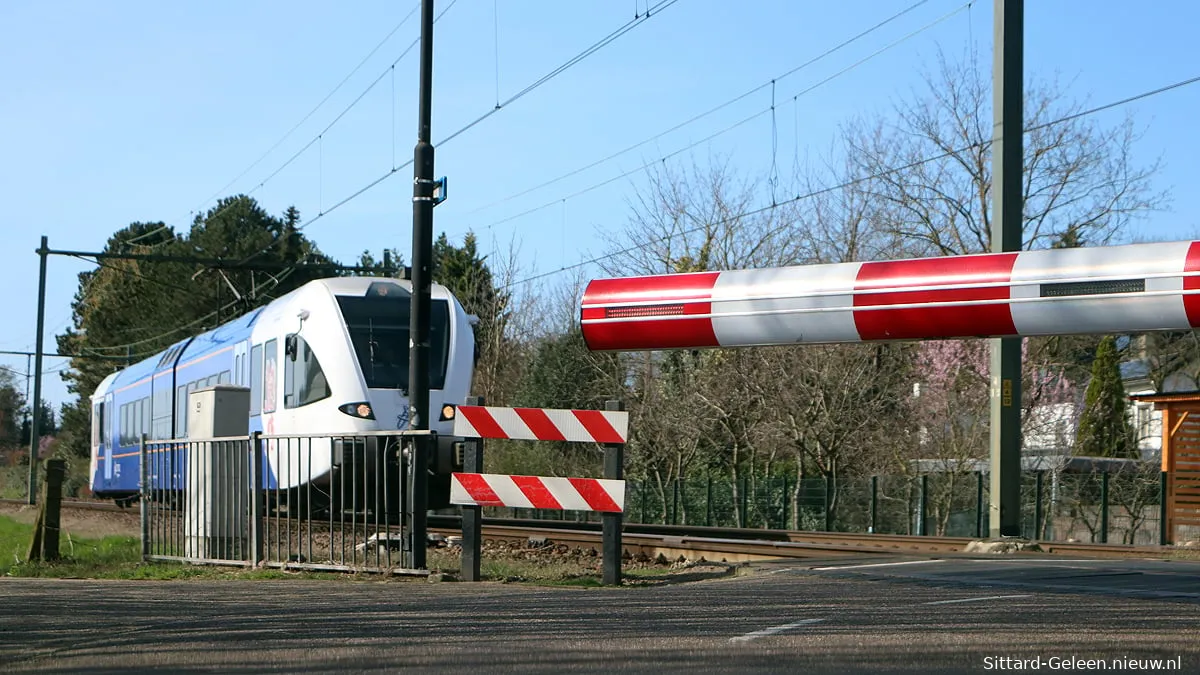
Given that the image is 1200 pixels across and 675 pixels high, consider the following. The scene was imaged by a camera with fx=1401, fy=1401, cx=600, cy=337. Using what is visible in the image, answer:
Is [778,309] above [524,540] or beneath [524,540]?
above

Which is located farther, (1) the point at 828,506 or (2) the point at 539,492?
(1) the point at 828,506

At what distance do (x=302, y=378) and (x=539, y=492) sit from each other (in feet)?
27.1

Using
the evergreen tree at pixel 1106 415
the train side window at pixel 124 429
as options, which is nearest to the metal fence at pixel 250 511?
the train side window at pixel 124 429

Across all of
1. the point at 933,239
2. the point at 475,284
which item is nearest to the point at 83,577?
the point at 933,239

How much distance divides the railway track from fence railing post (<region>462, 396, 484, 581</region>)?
14.4 ft

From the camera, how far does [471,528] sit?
35.7ft

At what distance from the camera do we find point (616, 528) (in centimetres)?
1072

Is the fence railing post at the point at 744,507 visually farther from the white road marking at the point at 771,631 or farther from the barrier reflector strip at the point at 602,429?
the white road marking at the point at 771,631

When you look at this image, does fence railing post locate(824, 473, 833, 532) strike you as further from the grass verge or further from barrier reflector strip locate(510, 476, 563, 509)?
barrier reflector strip locate(510, 476, 563, 509)

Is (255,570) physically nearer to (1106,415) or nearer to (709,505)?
(709,505)

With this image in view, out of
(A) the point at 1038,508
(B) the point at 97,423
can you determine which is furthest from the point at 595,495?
(B) the point at 97,423

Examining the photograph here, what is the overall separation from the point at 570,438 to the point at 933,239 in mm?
25474

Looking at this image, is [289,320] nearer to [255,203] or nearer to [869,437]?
[869,437]

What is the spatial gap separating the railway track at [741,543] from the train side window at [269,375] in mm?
2875
